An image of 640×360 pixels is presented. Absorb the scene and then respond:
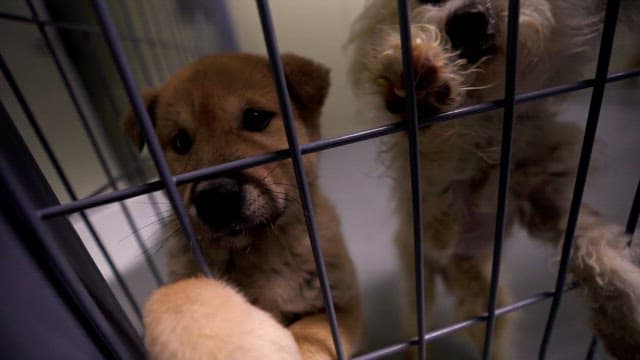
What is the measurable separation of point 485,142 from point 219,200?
0.48 m

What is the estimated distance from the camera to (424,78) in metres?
0.49

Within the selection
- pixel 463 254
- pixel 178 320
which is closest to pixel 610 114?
pixel 463 254

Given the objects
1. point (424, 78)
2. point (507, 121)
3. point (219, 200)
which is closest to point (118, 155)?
point (219, 200)

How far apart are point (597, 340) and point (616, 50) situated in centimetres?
48

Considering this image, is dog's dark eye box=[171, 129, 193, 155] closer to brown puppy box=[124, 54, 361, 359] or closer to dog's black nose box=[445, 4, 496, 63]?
brown puppy box=[124, 54, 361, 359]

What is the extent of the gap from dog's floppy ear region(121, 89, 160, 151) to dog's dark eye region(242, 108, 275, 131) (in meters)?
0.16

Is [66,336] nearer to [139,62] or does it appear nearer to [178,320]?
[178,320]

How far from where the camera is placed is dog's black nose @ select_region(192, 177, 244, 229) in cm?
43

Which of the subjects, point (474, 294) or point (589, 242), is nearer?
point (589, 242)

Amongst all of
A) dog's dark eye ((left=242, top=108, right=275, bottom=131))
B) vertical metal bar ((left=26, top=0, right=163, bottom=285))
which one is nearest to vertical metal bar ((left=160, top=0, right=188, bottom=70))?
vertical metal bar ((left=26, top=0, right=163, bottom=285))

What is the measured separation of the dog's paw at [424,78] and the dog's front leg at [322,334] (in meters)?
0.30

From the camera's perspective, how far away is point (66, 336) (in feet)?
1.11

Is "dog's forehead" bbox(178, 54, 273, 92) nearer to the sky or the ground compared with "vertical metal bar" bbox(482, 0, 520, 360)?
nearer to the sky

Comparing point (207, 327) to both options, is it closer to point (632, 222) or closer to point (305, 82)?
point (305, 82)
